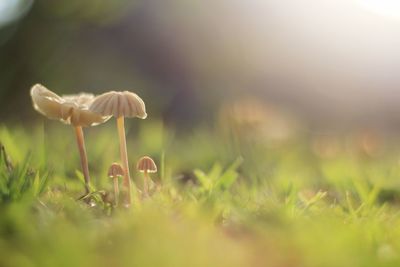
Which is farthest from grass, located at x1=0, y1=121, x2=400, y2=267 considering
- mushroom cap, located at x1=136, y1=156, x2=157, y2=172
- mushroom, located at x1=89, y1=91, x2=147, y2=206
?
mushroom, located at x1=89, y1=91, x2=147, y2=206

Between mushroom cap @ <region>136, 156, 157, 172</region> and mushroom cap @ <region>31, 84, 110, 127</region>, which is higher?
mushroom cap @ <region>31, 84, 110, 127</region>

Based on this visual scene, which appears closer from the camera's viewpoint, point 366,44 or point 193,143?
point 193,143

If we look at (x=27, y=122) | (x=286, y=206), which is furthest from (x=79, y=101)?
(x=27, y=122)

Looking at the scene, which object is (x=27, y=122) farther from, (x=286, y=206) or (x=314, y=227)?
(x=314, y=227)

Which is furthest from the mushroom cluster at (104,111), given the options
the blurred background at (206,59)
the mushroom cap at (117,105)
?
the blurred background at (206,59)

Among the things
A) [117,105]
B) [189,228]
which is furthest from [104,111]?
[189,228]

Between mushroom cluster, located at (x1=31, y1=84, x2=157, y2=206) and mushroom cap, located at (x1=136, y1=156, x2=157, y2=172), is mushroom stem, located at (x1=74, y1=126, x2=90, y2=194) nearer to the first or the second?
mushroom cluster, located at (x1=31, y1=84, x2=157, y2=206)

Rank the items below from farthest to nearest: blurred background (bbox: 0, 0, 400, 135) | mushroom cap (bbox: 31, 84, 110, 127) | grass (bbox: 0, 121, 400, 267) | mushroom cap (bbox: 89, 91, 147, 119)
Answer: blurred background (bbox: 0, 0, 400, 135)
mushroom cap (bbox: 31, 84, 110, 127)
mushroom cap (bbox: 89, 91, 147, 119)
grass (bbox: 0, 121, 400, 267)

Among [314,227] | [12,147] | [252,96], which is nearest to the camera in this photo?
[314,227]
